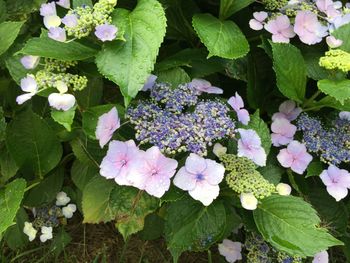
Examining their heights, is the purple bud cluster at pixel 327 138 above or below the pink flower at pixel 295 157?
above

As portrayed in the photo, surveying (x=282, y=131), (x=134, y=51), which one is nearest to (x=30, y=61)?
(x=134, y=51)

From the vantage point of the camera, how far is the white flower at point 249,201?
146 centimetres

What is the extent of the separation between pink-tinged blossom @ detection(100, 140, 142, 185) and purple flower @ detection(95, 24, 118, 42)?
10.3 inches

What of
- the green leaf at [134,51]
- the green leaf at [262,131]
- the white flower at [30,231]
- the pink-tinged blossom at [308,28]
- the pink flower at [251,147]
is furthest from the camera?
the white flower at [30,231]

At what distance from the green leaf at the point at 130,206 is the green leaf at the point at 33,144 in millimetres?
346

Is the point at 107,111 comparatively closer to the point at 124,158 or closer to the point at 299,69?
the point at 124,158

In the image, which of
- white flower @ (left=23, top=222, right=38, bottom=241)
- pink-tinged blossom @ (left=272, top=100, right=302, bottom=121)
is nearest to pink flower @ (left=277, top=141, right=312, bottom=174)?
pink-tinged blossom @ (left=272, top=100, right=302, bottom=121)

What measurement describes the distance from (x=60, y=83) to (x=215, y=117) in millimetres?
405

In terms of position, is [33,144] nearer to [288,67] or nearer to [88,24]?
[88,24]

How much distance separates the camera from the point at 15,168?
182 centimetres

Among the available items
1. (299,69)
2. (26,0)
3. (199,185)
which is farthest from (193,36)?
(199,185)

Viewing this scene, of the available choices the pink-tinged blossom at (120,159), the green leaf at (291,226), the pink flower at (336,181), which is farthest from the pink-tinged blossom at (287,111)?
the pink-tinged blossom at (120,159)

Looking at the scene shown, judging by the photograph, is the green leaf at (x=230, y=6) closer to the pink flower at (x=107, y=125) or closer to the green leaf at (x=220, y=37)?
the green leaf at (x=220, y=37)

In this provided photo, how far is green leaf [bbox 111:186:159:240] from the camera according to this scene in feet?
4.93
